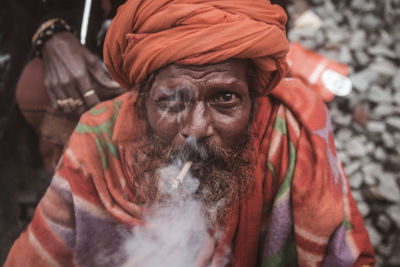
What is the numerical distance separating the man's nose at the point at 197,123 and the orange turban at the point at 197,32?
16 centimetres

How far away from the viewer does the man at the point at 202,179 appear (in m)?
0.99

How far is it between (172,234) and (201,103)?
630mm

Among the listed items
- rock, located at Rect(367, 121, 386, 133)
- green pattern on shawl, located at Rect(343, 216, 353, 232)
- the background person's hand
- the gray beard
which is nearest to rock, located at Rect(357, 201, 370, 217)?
rock, located at Rect(367, 121, 386, 133)

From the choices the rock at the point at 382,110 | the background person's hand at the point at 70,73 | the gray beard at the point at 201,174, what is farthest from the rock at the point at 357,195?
the background person's hand at the point at 70,73

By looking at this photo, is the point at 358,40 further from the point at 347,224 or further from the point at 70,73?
the point at 70,73

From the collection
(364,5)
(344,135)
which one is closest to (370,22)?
(364,5)

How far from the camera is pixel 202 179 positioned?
1.06 m

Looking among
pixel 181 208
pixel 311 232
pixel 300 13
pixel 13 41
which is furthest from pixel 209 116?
pixel 300 13

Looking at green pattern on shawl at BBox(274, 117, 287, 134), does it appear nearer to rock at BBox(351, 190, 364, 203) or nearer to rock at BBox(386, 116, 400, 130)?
rock at BBox(351, 190, 364, 203)

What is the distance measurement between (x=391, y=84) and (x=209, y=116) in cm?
228

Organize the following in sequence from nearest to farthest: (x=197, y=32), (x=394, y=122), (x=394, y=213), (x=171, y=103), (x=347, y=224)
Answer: (x=197, y=32) → (x=171, y=103) → (x=347, y=224) → (x=394, y=213) → (x=394, y=122)

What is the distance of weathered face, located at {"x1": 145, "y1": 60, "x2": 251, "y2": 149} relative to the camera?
→ 929mm

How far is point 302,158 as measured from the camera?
1211 millimetres

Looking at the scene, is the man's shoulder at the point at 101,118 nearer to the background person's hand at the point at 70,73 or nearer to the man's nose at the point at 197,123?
the background person's hand at the point at 70,73
